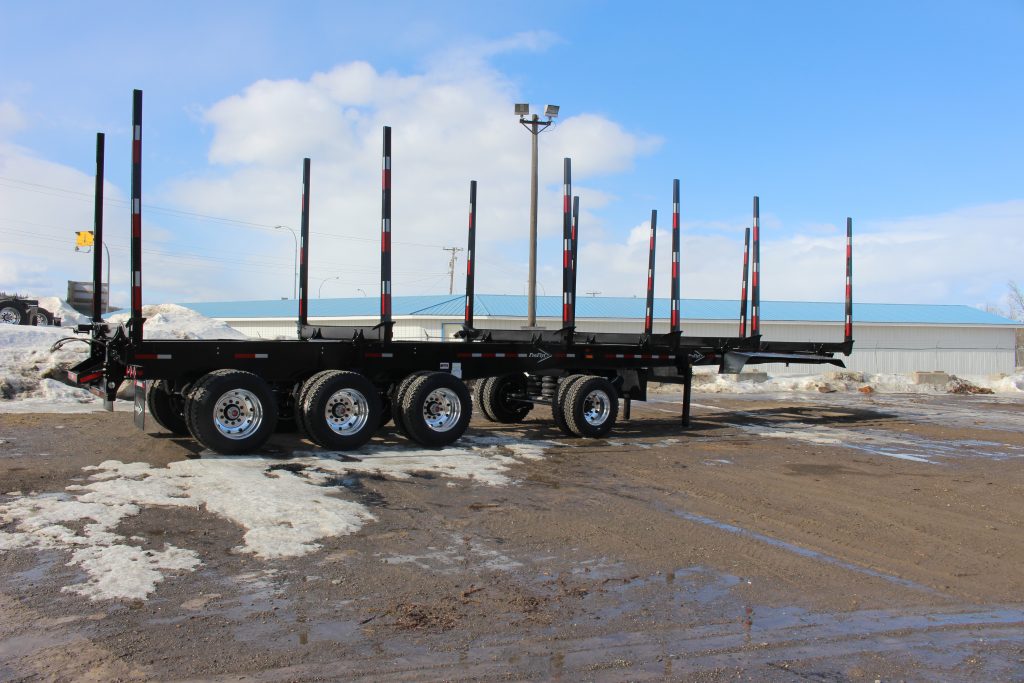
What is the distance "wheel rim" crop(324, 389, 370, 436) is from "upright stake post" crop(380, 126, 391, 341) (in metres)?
1.12

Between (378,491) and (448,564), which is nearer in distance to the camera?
(448,564)

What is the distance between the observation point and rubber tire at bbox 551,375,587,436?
1352cm

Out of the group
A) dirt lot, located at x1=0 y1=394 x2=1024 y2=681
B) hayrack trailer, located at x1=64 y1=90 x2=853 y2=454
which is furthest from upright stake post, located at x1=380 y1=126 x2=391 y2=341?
dirt lot, located at x1=0 y1=394 x2=1024 y2=681

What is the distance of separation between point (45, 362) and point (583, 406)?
1329cm

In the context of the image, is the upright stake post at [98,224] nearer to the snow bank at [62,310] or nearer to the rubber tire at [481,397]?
the rubber tire at [481,397]

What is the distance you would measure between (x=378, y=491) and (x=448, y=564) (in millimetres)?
2646

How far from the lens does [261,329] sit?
51031mm

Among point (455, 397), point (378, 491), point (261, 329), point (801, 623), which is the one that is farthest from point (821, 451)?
point (261, 329)

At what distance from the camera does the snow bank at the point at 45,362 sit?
17484mm

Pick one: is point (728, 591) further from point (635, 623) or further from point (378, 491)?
point (378, 491)

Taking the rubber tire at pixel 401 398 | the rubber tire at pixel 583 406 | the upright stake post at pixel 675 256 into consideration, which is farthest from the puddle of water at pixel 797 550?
the upright stake post at pixel 675 256

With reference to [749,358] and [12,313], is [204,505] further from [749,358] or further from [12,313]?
[12,313]

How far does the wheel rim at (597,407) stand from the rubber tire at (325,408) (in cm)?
359

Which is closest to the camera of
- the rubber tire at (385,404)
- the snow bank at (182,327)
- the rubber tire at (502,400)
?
the rubber tire at (385,404)
